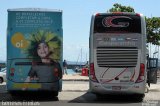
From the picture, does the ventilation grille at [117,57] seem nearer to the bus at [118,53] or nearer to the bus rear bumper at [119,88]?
the bus at [118,53]

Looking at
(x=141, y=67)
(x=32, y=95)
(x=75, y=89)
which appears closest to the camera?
(x=141, y=67)

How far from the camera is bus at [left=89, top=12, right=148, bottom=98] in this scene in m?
18.8

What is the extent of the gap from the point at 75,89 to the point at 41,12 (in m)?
7.18

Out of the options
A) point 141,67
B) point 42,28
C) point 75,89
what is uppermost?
point 42,28

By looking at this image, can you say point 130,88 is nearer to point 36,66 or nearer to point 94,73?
point 94,73

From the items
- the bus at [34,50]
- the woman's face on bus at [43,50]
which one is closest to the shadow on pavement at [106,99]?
the bus at [34,50]

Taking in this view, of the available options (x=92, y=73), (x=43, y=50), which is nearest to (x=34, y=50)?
(x=43, y=50)

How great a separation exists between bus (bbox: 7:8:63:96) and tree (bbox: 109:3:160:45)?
21.2 meters

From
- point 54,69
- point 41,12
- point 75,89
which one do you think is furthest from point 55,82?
point 75,89

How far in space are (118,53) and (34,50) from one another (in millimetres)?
3447

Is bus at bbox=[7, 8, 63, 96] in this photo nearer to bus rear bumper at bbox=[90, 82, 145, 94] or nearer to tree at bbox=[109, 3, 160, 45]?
bus rear bumper at bbox=[90, 82, 145, 94]

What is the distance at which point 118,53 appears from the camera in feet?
62.4

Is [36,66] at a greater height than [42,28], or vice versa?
[42,28]

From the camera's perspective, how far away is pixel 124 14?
19109 mm
